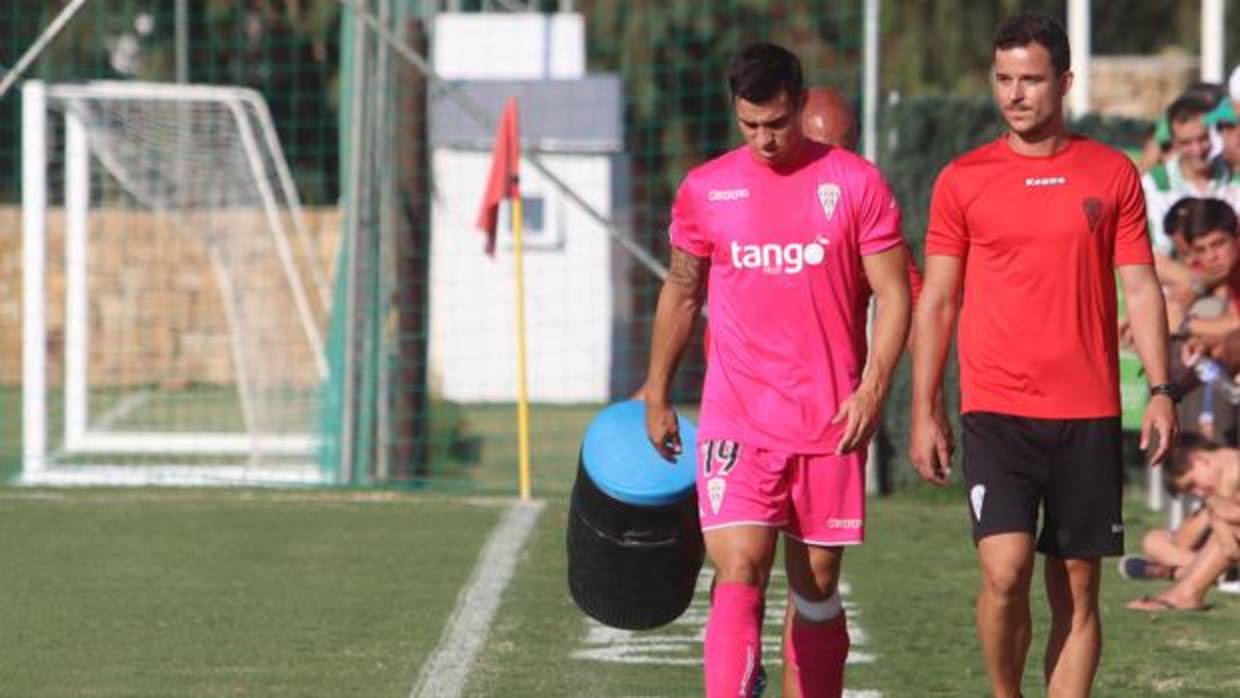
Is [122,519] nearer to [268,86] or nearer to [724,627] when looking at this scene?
[724,627]

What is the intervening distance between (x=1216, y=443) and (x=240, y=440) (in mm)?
8301

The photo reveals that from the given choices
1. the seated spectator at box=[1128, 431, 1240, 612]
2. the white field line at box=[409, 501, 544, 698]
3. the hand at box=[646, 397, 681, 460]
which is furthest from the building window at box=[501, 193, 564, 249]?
the hand at box=[646, 397, 681, 460]

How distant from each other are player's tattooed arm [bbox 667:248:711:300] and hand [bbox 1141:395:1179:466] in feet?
4.24

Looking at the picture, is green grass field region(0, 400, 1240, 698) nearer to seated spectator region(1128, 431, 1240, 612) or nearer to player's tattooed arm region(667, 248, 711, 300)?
seated spectator region(1128, 431, 1240, 612)

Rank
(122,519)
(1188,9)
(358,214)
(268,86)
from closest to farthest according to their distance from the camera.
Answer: (122,519) < (358,214) < (268,86) < (1188,9)

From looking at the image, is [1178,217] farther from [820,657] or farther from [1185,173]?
[820,657]

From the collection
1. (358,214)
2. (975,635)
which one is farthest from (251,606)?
(358,214)

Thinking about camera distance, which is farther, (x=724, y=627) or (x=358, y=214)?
(x=358, y=214)

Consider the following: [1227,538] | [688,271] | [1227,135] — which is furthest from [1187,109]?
[688,271]

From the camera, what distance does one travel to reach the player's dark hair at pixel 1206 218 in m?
11.1

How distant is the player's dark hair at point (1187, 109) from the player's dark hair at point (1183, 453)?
77.4 inches

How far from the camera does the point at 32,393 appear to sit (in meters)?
17.1

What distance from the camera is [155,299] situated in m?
27.8

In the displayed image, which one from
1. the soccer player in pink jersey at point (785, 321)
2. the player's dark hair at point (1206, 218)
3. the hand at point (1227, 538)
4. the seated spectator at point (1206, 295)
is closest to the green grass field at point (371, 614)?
the hand at point (1227, 538)
